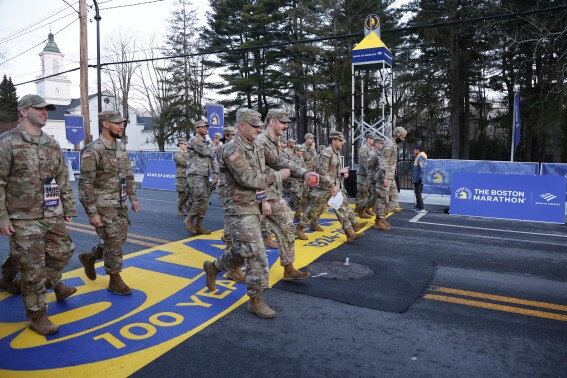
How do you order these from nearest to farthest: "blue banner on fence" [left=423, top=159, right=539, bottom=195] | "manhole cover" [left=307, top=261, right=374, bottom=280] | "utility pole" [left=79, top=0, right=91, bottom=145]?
"manhole cover" [left=307, top=261, right=374, bottom=280] → "blue banner on fence" [left=423, top=159, right=539, bottom=195] → "utility pole" [left=79, top=0, right=91, bottom=145]

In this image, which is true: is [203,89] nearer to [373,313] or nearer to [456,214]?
[456,214]

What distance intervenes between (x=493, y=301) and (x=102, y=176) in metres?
4.77

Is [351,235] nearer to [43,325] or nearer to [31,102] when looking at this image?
[43,325]

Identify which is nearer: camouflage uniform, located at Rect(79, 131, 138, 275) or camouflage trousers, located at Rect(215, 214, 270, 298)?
camouflage trousers, located at Rect(215, 214, 270, 298)

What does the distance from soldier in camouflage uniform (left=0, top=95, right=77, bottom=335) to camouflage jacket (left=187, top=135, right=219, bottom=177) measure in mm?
4222

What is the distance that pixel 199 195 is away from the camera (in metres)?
8.00

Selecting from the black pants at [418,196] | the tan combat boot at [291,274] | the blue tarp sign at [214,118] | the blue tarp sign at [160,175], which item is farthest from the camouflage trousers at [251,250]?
the blue tarp sign at [160,175]

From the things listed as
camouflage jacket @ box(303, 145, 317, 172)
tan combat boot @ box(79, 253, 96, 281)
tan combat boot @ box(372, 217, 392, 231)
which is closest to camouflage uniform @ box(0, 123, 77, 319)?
tan combat boot @ box(79, 253, 96, 281)

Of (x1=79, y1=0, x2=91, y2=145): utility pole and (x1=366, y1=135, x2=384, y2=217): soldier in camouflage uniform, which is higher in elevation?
(x1=79, y1=0, x2=91, y2=145): utility pole

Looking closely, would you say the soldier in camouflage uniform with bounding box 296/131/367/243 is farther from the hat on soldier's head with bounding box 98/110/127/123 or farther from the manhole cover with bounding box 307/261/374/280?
the hat on soldier's head with bounding box 98/110/127/123

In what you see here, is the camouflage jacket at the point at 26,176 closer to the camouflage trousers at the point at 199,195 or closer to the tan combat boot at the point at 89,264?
the tan combat boot at the point at 89,264

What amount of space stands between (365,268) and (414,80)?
73.0ft

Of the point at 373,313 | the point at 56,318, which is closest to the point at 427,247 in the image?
the point at 373,313

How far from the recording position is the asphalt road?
3.12 metres
